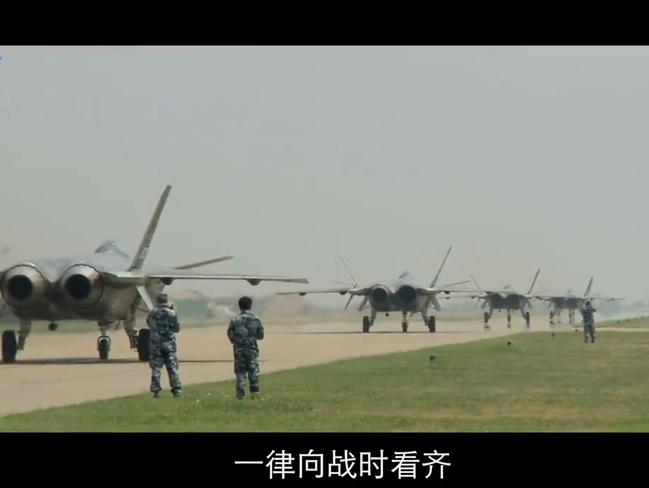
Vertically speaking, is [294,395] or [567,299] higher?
[567,299]

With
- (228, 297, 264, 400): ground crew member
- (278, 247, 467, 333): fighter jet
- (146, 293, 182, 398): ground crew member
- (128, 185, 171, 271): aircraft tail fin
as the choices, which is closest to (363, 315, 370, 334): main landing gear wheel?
(278, 247, 467, 333): fighter jet

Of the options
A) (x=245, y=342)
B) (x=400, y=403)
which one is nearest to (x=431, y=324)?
(x=400, y=403)

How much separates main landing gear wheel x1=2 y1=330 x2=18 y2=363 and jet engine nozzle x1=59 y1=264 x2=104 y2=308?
1.86m

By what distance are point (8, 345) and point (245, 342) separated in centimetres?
1349

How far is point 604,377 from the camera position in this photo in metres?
26.2

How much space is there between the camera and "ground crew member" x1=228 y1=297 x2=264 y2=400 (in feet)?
65.8

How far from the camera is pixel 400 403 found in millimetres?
20188

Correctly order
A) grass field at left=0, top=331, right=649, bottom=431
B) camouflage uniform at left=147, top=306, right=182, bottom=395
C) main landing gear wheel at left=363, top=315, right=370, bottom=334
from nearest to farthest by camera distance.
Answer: grass field at left=0, top=331, right=649, bottom=431
camouflage uniform at left=147, top=306, right=182, bottom=395
main landing gear wheel at left=363, top=315, right=370, bottom=334

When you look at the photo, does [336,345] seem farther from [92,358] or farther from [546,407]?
[546,407]

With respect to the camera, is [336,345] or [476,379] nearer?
[476,379]

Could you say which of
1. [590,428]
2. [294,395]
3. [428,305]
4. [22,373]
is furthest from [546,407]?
[428,305]

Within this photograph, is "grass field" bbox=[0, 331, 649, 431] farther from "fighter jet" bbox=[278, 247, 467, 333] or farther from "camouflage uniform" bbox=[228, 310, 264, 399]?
"fighter jet" bbox=[278, 247, 467, 333]
